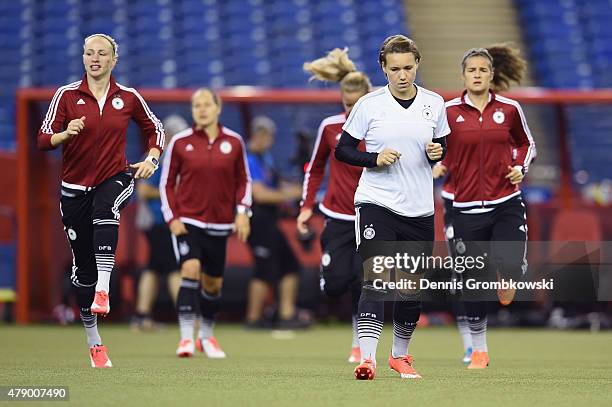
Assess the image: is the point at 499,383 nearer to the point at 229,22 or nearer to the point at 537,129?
the point at 537,129

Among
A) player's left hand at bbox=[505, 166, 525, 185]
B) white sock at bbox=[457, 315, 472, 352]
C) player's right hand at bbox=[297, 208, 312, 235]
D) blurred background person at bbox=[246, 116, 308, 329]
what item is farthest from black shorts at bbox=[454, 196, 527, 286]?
blurred background person at bbox=[246, 116, 308, 329]

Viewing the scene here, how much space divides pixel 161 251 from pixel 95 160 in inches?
229

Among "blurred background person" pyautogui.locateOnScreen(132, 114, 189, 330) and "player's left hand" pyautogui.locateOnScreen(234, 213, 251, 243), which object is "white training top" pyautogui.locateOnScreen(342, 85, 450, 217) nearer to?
"player's left hand" pyautogui.locateOnScreen(234, 213, 251, 243)

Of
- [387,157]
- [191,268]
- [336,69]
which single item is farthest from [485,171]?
[191,268]

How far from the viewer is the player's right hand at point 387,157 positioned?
694 cm

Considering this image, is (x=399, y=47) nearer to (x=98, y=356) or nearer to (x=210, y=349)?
(x=98, y=356)

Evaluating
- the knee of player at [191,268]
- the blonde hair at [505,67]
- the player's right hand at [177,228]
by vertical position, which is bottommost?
the knee of player at [191,268]

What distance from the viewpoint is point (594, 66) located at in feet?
72.0

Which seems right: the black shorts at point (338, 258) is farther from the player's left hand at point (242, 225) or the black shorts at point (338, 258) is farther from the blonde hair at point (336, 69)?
the blonde hair at point (336, 69)

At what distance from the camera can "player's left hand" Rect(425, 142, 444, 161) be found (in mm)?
7070

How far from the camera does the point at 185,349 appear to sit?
9.75 meters

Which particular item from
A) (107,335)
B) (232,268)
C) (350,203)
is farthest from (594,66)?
(350,203)

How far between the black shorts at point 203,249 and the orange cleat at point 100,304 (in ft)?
6.85

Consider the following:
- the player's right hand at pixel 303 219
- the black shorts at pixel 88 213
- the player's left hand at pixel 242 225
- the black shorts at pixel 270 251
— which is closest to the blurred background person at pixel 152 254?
the black shorts at pixel 270 251
